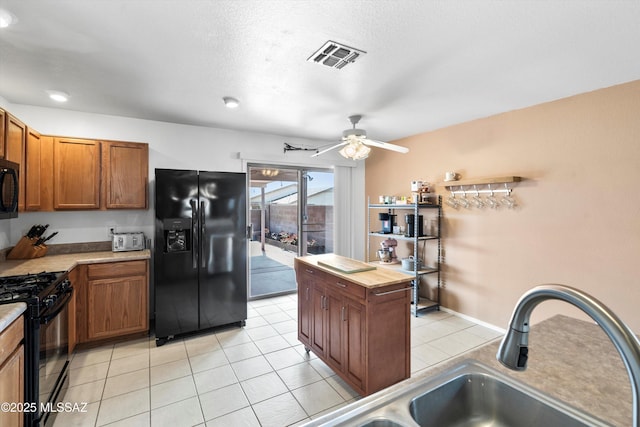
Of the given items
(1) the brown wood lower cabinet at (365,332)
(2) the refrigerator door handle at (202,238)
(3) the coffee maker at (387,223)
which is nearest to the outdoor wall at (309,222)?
(3) the coffee maker at (387,223)

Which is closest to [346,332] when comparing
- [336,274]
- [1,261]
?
[336,274]

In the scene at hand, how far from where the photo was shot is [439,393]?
973mm

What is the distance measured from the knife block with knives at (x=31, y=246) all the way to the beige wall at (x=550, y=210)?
4709mm

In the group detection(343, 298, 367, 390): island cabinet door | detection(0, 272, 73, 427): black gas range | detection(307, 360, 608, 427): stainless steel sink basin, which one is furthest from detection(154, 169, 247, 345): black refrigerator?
detection(307, 360, 608, 427): stainless steel sink basin

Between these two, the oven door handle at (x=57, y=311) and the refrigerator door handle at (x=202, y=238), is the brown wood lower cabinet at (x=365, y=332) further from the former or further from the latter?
the oven door handle at (x=57, y=311)

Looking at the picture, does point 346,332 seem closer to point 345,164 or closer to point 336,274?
point 336,274

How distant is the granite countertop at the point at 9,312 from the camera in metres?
1.47

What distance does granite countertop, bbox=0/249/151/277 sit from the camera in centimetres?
258

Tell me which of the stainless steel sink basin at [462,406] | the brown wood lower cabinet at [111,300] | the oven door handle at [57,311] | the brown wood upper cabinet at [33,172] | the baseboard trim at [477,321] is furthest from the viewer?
the baseboard trim at [477,321]

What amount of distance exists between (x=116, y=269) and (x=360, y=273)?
253cm

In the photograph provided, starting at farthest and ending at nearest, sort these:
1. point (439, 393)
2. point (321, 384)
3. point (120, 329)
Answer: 1. point (120, 329)
2. point (321, 384)
3. point (439, 393)

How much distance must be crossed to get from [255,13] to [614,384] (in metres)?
2.30

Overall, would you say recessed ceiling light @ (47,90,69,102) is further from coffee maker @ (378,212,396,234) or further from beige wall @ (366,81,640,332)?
beige wall @ (366,81,640,332)

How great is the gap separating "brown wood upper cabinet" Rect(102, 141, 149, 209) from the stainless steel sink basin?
348cm
